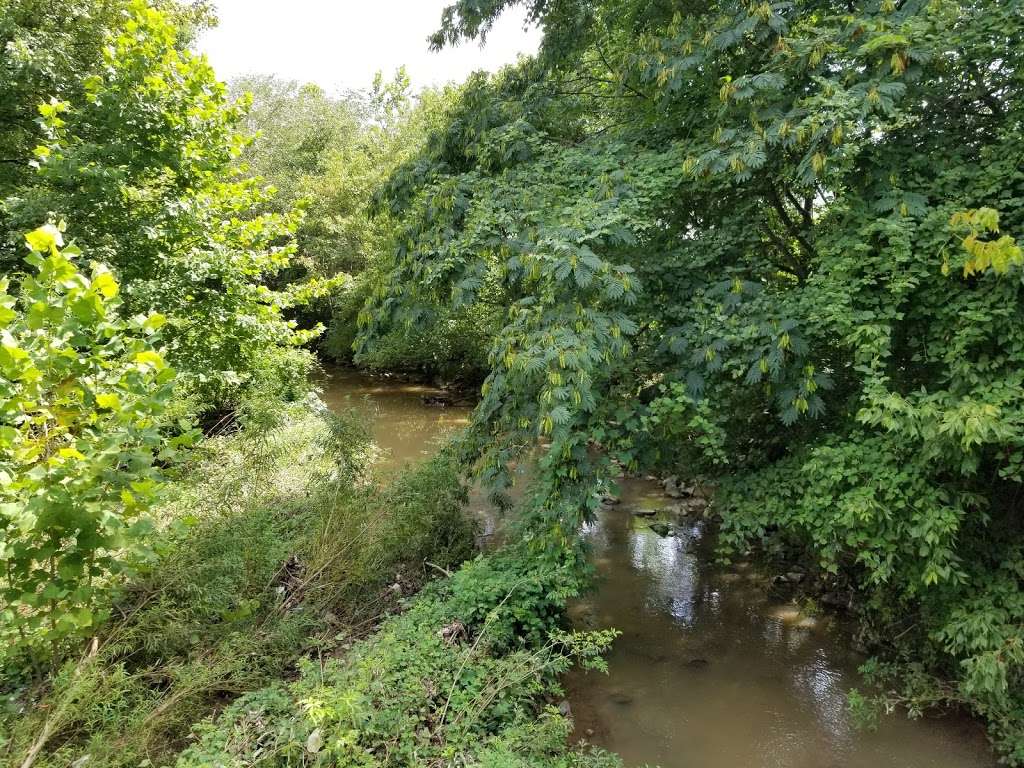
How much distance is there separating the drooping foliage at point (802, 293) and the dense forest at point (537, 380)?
0.03 metres

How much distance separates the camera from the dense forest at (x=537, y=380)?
2.57 meters

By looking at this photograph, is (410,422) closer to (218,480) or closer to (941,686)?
(218,480)

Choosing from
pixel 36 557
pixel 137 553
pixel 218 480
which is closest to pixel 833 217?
pixel 137 553

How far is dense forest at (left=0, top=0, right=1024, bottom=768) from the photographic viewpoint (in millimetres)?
2570

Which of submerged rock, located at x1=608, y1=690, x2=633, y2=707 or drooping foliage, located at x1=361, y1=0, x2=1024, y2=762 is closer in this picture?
drooping foliage, located at x1=361, y1=0, x2=1024, y2=762

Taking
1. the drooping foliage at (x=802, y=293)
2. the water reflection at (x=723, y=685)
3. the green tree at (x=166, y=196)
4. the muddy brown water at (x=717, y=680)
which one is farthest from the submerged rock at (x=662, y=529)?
the green tree at (x=166, y=196)

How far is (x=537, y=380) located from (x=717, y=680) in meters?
2.96

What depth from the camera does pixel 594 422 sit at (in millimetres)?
3916

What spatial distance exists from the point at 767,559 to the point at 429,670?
153 inches

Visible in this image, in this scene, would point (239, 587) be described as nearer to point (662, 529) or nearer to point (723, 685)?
point (723, 685)

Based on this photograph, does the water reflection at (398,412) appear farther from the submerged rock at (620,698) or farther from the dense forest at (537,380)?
the submerged rock at (620,698)

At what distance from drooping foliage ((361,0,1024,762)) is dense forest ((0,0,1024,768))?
3 centimetres

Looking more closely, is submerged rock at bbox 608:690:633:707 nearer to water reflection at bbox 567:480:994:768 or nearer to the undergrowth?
water reflection at bbox 567:480:994:768

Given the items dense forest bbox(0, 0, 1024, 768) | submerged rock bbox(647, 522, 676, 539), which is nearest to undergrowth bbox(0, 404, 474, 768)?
dense forest bbox(0, 0, 1024, 768)
